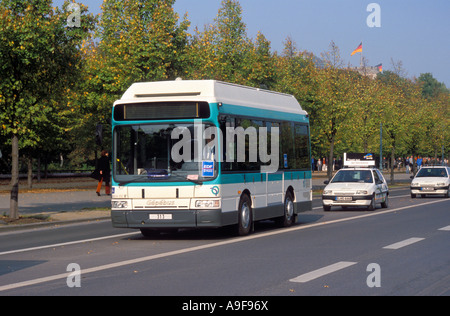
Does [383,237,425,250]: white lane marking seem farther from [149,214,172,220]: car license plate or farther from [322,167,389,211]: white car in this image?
[322,167,389,211]: white car

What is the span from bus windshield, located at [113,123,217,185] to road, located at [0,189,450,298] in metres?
1.33

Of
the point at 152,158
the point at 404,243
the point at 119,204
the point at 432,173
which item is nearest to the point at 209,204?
the point at 152,158

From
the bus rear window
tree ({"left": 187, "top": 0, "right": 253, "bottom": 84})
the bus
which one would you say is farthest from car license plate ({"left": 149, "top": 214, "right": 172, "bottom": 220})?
tree ({"left": 187, "top": 0, "right": 253, "bottom": 84})

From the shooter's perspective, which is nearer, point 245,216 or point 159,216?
point 159,216

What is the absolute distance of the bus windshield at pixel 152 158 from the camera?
51.6 ft

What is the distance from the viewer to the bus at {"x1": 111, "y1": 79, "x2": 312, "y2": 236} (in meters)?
15.7

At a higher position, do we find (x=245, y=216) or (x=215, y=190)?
(x=215, y=190)

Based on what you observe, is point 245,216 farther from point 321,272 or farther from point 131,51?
point 131,51

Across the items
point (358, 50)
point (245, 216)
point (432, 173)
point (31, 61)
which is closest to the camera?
point (245, 216)

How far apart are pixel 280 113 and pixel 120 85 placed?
62.1ft

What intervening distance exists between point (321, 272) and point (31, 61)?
1266cm

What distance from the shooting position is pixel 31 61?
68.8 ft
